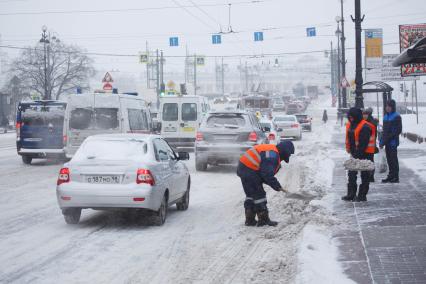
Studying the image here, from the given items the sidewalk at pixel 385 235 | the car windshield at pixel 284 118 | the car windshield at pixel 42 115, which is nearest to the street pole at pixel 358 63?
the sidewalk at pixel 385 235

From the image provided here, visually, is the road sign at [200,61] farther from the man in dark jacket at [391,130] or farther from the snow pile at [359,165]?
the snow pile at [359,165]

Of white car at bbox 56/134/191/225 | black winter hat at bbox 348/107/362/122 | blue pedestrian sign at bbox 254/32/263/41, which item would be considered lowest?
white car at bbox 56/134/191/225

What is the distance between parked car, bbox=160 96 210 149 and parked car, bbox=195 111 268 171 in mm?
7183

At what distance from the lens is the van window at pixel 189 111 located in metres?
27.3

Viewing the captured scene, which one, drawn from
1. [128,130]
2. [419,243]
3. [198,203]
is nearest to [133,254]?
[419,243]

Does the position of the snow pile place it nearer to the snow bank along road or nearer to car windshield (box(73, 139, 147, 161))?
the snow bank along road

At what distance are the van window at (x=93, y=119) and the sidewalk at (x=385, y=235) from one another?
8616 millimetres

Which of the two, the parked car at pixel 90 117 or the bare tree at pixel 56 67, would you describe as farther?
the bare tree at pixel 56 67

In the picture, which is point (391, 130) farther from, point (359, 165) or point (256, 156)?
point (256, 156)

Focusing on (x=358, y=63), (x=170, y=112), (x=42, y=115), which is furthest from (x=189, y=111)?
(x=358, y=63)

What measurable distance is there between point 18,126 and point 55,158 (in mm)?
3115

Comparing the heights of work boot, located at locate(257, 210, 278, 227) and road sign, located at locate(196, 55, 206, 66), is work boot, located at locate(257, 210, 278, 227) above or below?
below

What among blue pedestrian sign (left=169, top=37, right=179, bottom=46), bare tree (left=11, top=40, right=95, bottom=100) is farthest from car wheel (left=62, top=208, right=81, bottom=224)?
bare tree (left=11, top=40, right=95, bottom=100)

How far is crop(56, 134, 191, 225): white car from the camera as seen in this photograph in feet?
32.9
